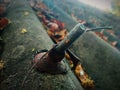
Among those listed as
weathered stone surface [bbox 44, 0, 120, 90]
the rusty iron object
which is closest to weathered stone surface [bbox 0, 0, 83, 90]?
the rusty iron object

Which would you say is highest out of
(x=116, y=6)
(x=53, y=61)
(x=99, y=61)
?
(x=53, y=61)

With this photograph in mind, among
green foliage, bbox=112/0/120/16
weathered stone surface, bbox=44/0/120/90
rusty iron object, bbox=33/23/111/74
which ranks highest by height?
rusty iron object, bbox=33/23/111/74

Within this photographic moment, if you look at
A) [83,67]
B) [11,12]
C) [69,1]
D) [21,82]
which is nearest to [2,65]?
[21,82]

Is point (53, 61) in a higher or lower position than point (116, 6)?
higher

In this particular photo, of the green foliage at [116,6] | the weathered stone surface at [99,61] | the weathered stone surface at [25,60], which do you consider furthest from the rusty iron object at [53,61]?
the green foliage at [116,6]

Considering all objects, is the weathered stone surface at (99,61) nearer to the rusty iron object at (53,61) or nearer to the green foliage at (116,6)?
the rusty iron object at (53,61)

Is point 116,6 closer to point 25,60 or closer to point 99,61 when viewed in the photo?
point 99,61

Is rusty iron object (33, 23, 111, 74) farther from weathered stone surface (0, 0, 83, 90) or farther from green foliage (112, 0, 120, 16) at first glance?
green foliage (112, 0, 120, 16)

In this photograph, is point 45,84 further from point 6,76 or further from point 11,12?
point 11,12

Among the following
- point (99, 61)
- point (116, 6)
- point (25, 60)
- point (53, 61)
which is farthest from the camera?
point (116, 6)

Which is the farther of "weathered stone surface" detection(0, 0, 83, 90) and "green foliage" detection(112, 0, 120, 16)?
"green foliage" detection(112, 0, 120, 16)

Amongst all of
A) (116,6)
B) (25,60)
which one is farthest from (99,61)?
(116,6)
